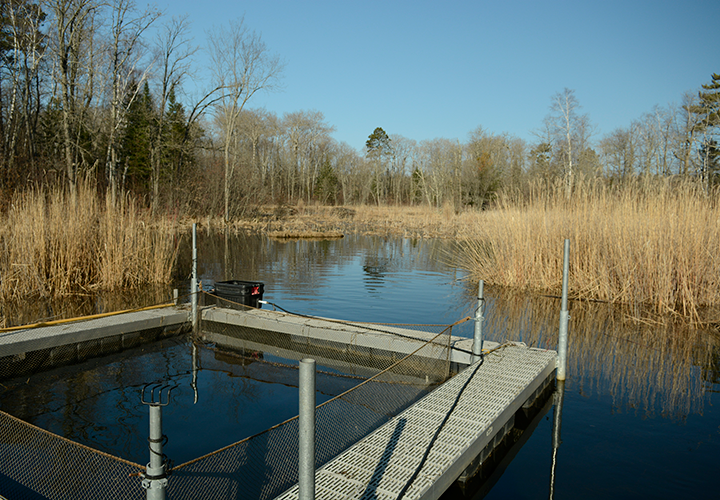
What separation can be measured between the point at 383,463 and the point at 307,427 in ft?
5.68

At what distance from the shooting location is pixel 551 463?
4.10 meters

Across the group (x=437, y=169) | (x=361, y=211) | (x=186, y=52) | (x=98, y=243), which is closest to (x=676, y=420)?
(x=98, y=243)

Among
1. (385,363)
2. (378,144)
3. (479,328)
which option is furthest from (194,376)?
(378,144)

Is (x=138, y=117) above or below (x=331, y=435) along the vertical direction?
above

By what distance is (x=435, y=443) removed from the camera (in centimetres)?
351

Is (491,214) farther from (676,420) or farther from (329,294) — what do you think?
(676,420)

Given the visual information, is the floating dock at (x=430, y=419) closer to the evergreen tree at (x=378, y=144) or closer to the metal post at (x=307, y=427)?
the metal post at (x=307, y=427)

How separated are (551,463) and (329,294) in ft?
23.5

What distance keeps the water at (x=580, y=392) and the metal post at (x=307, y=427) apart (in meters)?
2.36

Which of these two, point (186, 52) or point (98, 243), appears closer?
point (98, 243)

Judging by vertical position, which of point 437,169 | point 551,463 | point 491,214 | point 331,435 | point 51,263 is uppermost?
point 437,169

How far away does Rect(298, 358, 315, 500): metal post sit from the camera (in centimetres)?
162

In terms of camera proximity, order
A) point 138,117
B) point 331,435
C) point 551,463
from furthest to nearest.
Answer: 1. point 138,117
2. point 551,463
3. point 331,435

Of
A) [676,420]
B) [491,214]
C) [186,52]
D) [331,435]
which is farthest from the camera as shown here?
[186,52]
